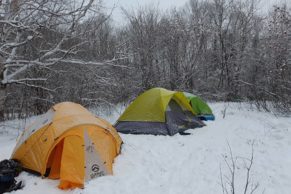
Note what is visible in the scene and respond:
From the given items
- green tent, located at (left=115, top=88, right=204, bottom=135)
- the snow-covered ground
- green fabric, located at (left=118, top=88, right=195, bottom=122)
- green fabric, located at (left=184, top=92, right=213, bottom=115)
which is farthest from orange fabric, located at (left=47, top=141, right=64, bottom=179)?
green fabric, located at (left=184, top=92, right=213, bottom=115)

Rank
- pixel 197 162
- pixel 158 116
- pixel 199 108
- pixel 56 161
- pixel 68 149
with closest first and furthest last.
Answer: pixel 68 149 < pixel 56 161 < pixel 197 162 < pixel 158 116 < pixel 199 108

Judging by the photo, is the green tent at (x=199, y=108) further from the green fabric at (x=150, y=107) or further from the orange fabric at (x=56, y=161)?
the orange fabric at (x=56, y=161)

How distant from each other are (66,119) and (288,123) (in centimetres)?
639

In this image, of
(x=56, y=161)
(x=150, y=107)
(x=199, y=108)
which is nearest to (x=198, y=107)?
(x=199, y=108)

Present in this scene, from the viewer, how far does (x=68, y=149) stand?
19.3 ft

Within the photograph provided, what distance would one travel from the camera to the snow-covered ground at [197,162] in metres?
5.50

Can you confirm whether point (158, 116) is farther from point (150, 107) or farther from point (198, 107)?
point (198, 107)

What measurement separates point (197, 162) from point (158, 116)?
291cm

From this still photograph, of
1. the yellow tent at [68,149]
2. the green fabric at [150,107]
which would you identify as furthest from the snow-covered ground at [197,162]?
the green fabric at [150,107]

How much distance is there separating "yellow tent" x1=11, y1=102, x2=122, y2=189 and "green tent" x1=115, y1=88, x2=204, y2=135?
2799mm

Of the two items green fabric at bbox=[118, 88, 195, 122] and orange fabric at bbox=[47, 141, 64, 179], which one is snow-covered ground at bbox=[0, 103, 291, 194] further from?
green fabric at bbox=[118, 88, 195, 122]

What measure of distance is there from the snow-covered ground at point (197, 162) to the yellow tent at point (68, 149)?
0.20 metres

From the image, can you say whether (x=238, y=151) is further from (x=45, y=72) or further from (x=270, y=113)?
(x=45, y=72)

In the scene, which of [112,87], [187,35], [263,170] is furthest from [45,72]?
[187,35]
